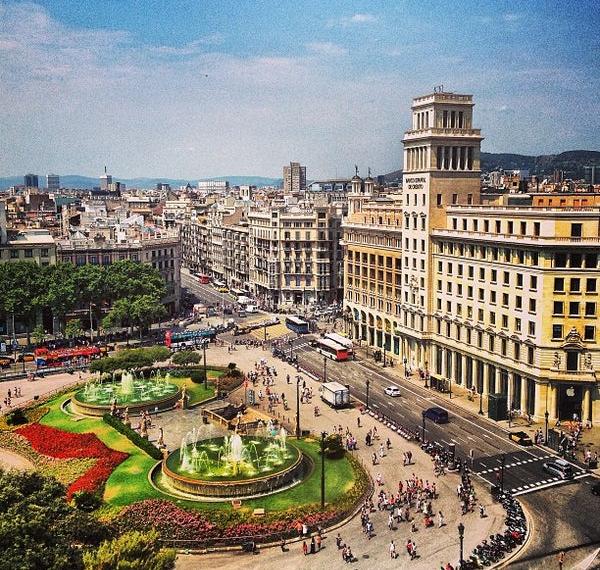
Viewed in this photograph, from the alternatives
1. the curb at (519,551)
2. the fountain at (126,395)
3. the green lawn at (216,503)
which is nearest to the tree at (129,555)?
the green lawn at (216,503)

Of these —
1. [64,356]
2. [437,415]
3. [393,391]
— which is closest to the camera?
[437,415]

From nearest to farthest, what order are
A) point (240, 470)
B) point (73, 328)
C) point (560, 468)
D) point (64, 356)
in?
1. point (240, 470)
2. point (560, 468)
3. point (64, 356)
4. point (73, 328)

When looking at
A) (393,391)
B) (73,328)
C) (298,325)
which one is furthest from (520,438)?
(73,328)

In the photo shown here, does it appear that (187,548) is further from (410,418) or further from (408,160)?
(408,160)

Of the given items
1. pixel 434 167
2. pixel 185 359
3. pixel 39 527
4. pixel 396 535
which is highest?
pixel 434 167

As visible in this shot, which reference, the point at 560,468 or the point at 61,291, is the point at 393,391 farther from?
the point at 61,291

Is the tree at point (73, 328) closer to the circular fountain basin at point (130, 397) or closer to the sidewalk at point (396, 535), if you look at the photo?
the circular fountain basin at point (130, 397)
